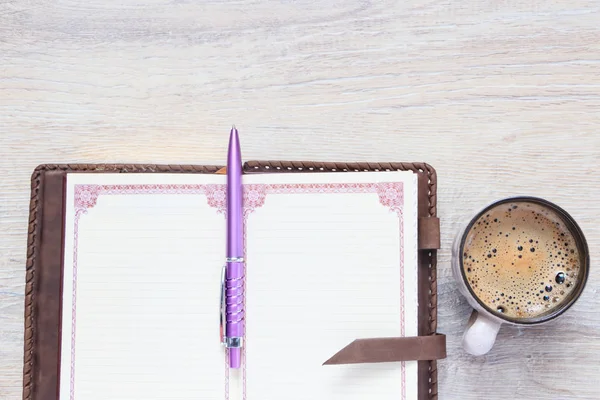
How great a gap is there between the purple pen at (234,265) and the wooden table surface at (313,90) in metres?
0.08

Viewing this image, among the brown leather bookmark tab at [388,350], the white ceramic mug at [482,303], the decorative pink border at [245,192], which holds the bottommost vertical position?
the brown leather bookmark tab at [388,350]

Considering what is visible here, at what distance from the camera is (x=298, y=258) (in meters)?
0.47

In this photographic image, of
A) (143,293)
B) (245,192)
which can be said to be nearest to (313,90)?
(245,192)

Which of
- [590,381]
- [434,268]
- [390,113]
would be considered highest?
[390,113]

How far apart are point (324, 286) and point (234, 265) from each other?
0.08 metres

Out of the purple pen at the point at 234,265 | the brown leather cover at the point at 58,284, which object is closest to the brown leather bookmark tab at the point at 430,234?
the brown leather cover at the point at 58,284

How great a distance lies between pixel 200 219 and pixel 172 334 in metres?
0.10

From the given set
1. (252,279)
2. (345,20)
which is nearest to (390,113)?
(345,20)

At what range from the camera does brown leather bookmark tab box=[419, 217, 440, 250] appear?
47 cm

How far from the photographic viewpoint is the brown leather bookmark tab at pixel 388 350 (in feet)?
1.49

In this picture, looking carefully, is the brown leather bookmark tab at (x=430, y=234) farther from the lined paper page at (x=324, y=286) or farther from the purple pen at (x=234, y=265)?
the purple pen at (x=234, y=265)

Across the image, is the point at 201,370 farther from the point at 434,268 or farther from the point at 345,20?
the point at 345,20

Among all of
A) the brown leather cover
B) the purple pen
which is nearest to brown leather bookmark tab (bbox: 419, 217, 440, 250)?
the brown leather cover

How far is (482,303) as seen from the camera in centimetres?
46
